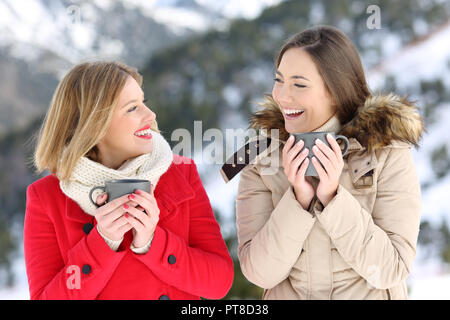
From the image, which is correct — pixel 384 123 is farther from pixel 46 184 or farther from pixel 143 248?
pixel 46 184

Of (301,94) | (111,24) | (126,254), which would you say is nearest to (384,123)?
(301,94)

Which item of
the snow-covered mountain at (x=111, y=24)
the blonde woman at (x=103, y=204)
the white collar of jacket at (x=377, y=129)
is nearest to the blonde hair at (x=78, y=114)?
the blonde woman at (x=103, y=204)

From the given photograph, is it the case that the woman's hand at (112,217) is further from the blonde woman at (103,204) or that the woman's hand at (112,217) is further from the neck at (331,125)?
the neck at (331,125)

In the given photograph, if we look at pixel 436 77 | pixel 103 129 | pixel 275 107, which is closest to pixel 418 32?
pixel 436 77

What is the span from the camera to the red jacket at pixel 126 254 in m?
1.64

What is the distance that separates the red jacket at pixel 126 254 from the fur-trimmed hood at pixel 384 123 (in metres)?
0.59

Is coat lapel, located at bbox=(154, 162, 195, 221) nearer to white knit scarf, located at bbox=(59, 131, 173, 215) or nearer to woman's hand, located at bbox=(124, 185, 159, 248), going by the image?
white knit scarf, located at bbox=(59, 131, 173, 215)

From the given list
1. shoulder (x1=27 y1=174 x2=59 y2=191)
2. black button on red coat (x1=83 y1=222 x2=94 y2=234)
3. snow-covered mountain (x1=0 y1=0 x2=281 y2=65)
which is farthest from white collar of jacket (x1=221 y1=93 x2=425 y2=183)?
snow-covered mountain (x1=0 y1=0 x2=281 y2=65)

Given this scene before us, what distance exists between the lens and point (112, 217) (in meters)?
1.55

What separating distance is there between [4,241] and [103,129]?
5.05 metres

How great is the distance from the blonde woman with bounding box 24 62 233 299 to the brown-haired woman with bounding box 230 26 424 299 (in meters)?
0.18

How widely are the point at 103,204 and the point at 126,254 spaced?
0.24 metres

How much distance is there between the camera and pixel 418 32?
666 centimetres
